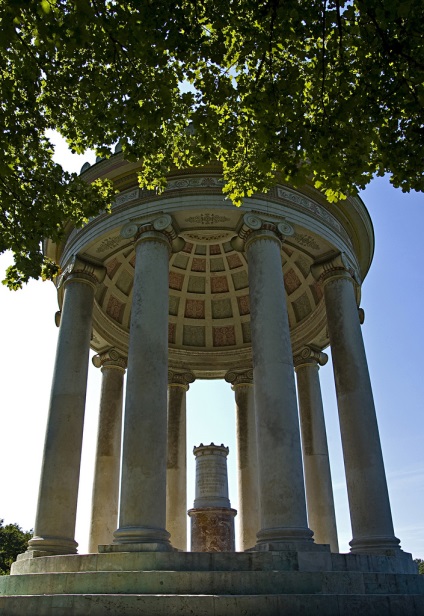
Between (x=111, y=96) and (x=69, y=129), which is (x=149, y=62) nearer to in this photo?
(x=111, y=96)

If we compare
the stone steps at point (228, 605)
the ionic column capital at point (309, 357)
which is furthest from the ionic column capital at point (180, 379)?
the stone steps at point (228, 605)

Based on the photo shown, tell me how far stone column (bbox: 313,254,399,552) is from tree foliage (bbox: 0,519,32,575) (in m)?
61.2

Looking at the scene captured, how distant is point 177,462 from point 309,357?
1167cm

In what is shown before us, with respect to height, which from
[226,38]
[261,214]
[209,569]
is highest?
[261,214]

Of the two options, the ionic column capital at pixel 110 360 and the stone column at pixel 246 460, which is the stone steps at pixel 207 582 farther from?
the ionic column capital at pixel 110 360

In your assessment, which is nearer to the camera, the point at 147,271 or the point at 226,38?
the point at 226,38

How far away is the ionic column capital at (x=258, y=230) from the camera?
25.2 m

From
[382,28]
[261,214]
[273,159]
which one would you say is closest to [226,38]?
[273,159]

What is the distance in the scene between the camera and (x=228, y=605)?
46.6ft

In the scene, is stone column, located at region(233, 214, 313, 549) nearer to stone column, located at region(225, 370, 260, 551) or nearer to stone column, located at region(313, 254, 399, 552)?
Result: stone column, located at region(313, 254, 399, 552)

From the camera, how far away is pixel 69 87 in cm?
1623

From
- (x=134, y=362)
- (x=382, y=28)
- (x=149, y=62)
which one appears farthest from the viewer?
(x=134, y=362)

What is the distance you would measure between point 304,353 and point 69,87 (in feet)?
83.0

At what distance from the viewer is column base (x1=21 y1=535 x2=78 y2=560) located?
22156mm
